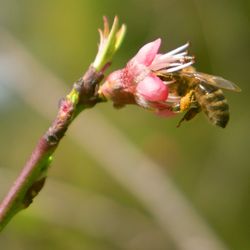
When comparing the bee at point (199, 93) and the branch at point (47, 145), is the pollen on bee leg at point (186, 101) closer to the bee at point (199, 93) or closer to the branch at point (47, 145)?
the bee at point (199, 93)

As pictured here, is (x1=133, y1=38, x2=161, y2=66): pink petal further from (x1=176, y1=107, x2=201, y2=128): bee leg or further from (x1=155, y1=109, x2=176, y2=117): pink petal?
(x1=176, y1=107, x2=201, y2=128): bee leg

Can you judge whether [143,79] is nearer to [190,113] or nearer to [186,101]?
[186,101]

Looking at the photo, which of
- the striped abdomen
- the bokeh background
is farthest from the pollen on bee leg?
the bokeh background

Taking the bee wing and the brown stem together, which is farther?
the bee wing

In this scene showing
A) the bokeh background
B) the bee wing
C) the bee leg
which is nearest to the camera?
the bee wing

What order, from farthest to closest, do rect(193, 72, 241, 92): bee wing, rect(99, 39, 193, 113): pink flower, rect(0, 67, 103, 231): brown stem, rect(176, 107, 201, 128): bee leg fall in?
rect(176, 107, 201, 128): bee leg → rect(193, 72, 241, 92): bee wing → rect(99, 39, 193, 113): pink flower → rect(0, 67, 103, 231): brown stem

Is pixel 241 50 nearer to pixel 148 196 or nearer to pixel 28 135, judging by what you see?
pixel 148 196

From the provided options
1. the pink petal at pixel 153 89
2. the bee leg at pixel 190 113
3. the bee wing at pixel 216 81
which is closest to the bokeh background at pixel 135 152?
the bee leg at pixel 190 113
